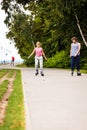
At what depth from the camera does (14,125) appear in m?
8.84

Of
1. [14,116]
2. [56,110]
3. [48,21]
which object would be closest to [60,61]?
[48,21]

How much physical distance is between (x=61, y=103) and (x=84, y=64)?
1322 inches

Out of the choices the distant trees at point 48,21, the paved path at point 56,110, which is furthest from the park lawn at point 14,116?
the distant trees at point 48,21

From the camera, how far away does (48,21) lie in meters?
56.9

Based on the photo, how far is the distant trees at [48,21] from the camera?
3746cm

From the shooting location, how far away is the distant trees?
37.5 metres

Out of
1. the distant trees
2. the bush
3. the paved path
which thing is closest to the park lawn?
the paved path

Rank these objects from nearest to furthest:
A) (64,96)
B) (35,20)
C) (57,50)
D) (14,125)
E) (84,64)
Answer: (14,125) → (64,96) → (84,64) → (57,50) → (35,20)

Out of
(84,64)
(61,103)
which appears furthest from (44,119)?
(84,64)

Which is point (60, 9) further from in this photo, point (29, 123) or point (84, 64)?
point (29, 123)

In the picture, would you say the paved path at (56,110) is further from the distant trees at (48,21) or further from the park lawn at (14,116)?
the distant trees at (48,21)

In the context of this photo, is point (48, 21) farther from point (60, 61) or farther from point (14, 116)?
point (14, 116)

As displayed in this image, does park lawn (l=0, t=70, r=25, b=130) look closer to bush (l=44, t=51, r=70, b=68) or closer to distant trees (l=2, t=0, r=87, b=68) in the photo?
distant trees (l=2, t=0, r=87, b=68)

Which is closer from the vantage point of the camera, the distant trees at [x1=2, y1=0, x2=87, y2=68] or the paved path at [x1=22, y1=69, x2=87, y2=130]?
the paved path at [x1=22, y1=69, x2=87, y2=130]
